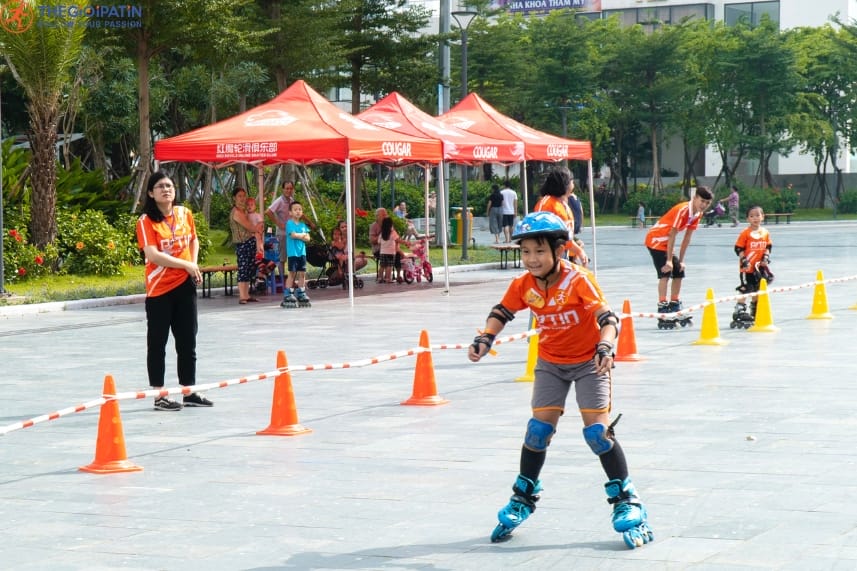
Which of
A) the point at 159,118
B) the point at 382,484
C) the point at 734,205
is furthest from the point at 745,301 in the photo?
the point at 734,205

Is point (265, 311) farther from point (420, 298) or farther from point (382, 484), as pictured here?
point (382, 484)

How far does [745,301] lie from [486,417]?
650 centimetres

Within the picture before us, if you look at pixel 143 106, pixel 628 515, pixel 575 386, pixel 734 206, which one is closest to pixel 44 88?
pixel 143 106

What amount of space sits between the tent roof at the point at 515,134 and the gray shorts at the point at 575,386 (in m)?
18.8

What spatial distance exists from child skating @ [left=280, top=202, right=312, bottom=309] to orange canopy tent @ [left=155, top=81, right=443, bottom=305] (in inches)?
28.3

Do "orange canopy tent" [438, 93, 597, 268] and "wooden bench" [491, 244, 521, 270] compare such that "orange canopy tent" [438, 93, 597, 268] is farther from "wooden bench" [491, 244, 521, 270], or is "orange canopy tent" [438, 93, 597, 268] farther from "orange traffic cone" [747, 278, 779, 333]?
"orange traffic cone" [747, 278, 779, 333]

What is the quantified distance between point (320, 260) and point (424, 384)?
47.0 ft

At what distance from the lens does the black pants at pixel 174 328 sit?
32.8 ft

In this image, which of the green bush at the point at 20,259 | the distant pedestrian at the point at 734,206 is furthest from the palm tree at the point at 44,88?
the distant pedestrian at the point at 734,206

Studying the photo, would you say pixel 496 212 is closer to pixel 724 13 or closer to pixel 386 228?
pixel 386 228

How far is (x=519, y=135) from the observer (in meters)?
25.5

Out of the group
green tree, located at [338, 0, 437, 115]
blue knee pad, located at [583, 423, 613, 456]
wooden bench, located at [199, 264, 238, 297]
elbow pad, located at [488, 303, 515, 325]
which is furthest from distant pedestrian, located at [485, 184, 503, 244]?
blue knee pad, located at [583, 423, 613, 456]

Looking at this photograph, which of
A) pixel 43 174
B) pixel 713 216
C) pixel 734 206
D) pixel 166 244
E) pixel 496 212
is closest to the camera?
pixel 166 244

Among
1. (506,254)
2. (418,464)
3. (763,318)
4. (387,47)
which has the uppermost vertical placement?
(387,47)
